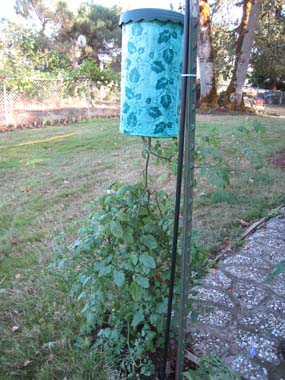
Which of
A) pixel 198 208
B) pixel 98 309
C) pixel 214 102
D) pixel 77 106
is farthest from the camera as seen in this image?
pixel 214 102

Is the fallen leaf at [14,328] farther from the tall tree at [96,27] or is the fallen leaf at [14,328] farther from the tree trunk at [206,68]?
the tall tree at [96,27]

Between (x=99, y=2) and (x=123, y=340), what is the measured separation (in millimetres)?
26007

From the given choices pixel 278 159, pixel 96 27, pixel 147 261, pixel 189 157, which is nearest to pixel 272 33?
pixel 96 27

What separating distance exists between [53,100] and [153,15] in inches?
415

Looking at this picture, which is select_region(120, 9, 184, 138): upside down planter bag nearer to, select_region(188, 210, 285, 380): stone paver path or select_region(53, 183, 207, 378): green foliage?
select_region(53, 183, 207, 378): green foliage

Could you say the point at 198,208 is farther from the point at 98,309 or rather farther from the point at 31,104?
the point at 31,104

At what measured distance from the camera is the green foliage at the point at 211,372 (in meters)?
1.47

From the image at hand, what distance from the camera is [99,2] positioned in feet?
77.3

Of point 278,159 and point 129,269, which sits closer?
point 129,269

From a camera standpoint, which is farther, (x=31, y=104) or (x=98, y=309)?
(x=31, y=104)

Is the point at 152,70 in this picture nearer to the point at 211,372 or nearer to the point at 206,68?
the point at 211,372

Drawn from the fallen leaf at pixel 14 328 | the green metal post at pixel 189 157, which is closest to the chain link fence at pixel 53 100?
the fallen leaf at pixel 14 328

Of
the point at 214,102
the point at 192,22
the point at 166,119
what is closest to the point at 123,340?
the point at 166,119

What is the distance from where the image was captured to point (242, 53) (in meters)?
13.5
